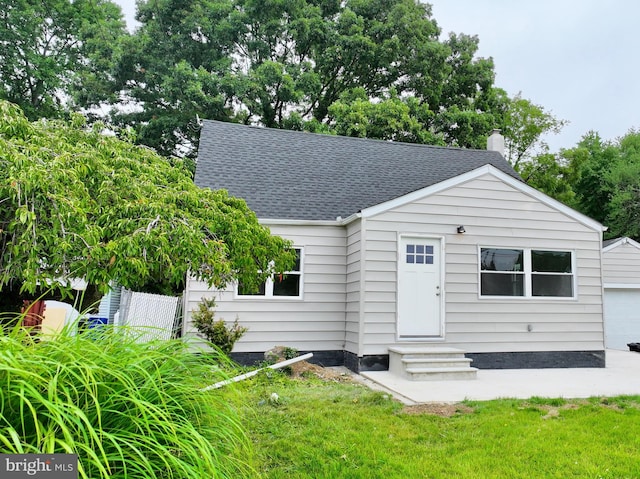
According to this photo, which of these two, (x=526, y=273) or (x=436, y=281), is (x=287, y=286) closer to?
(x=436, y=281)

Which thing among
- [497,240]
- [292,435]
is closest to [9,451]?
[292,435]

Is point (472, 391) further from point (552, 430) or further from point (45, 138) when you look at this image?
point (45, 138)

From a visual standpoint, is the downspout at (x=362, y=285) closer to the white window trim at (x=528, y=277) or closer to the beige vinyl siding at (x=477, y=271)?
the beige vinyl siding at (x=477, y=271)

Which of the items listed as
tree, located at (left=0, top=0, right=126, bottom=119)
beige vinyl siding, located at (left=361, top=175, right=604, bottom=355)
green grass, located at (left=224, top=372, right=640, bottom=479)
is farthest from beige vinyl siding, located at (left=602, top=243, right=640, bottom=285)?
tree, located at (left=0, top=0, right=126, bottom=119)

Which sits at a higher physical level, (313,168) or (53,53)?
(53,53)

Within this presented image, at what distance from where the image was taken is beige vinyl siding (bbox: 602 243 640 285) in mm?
12898

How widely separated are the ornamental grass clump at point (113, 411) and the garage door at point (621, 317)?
43.8ft

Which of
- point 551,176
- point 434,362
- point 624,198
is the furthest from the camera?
point 551,176

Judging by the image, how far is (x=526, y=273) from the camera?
344 inches

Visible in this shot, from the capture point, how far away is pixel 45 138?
3.56m

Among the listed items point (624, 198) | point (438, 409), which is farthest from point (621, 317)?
point (624, 198)

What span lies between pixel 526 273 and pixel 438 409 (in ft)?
15.4

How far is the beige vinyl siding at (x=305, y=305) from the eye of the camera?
8305 mm

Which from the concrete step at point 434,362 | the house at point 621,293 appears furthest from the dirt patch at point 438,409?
the house at point 621,293
